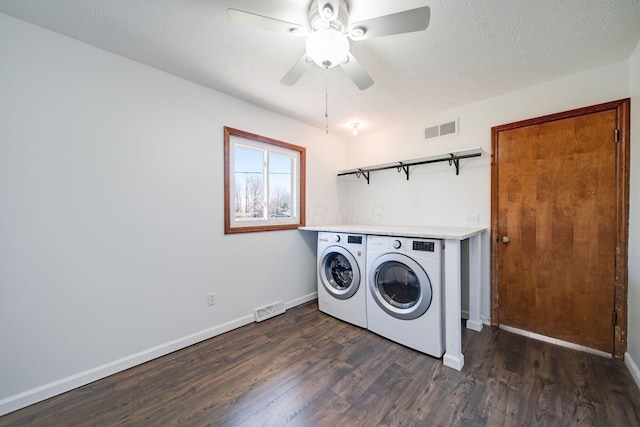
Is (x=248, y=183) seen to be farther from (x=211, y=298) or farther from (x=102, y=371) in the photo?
(x=102, y=371)

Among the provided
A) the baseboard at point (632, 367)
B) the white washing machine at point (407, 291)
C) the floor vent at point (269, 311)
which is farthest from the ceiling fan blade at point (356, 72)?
the baseboard at point (632, 367)

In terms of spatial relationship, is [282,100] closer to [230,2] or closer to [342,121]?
[342,121]

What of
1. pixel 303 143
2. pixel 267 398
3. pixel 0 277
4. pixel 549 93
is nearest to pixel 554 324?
pixel 549 93

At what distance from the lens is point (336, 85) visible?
208 centimetres

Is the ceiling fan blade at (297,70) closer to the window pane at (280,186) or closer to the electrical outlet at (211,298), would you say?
the window pane at (280,186)

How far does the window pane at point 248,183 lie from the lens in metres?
2.42

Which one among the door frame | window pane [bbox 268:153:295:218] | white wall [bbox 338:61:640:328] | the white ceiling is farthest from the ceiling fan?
the door frame

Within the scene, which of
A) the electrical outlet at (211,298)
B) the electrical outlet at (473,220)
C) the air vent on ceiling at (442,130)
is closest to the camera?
the electrical outlet at (211,298)

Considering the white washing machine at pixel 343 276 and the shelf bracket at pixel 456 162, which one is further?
the shelf bracket at pixel 456 162

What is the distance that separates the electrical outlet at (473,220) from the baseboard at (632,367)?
132 cm

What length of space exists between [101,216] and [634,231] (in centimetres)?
373

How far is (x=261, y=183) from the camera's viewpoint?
261 cm

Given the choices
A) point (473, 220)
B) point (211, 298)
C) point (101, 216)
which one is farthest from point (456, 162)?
point (101, 216)

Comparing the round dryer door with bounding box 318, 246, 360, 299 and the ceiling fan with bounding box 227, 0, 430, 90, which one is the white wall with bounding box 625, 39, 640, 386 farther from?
the round dryer door with bounding box 318, 246, 360, 299
